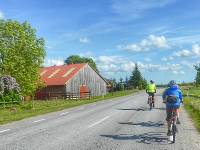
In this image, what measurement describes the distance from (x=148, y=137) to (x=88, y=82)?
193 feet

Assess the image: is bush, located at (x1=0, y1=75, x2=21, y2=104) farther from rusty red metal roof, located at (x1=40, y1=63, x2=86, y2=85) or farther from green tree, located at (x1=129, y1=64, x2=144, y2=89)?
green tree, located at (x1=129, y1=64, x2=144, y2=89)

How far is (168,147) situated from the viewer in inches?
418

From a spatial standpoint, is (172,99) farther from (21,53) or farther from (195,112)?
(21,53)

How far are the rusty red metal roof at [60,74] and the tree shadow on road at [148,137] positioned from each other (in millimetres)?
51241

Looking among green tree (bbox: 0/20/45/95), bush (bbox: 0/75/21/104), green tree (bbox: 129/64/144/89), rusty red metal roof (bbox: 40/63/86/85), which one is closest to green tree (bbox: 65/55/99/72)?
green tree (bbox: 129/64/144/89)

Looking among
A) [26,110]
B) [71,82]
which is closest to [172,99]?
[26,110]

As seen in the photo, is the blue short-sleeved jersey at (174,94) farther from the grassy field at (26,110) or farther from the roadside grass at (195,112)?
the grassy field at (26,110)

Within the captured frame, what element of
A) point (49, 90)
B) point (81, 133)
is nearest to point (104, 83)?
point (49, 90)

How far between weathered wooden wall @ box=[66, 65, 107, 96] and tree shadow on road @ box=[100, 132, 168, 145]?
51490 mm

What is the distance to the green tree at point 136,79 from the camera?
128m

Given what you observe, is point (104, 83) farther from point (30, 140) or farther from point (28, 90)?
point (30, 140)

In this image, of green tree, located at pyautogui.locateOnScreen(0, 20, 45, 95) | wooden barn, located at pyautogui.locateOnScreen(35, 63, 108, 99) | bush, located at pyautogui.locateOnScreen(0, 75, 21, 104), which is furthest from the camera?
wooden barn, located at pyautogui.locateOnScreen(35, 63, 108, 99)

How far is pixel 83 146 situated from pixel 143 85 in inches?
4686

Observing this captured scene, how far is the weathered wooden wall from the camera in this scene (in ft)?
217
